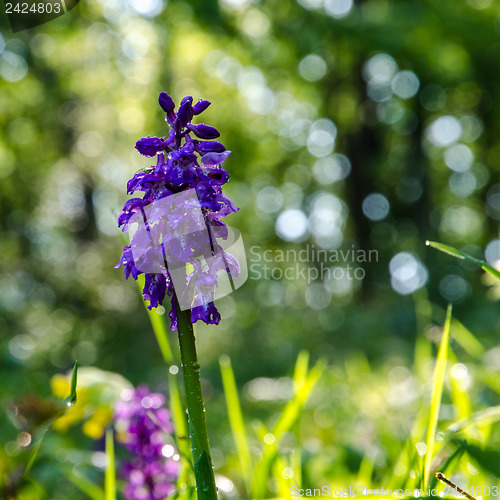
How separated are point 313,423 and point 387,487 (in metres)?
3.00

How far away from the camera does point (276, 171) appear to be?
71.1 feet

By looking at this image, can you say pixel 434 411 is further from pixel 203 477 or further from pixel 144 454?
pixel 144 454

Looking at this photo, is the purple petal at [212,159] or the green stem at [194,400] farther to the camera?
the purple petal at [212,159]

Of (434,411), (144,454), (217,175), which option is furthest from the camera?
(144,454)

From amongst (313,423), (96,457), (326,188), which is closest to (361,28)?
(313,423)

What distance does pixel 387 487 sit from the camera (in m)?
1.54

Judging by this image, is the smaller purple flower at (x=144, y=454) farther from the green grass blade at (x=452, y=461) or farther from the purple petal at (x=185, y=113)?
the purple petal at (x=185, y=113)

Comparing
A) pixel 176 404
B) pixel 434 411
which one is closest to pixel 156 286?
pixel 176 404

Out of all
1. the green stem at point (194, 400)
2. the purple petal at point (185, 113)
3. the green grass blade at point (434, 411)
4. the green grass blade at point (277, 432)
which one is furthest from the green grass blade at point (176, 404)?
the green grass blade at point (434, 411)

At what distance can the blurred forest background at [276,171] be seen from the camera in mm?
9367

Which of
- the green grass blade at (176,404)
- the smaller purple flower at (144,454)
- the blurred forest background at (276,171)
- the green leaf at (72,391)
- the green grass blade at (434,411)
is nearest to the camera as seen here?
the green leaf at (72,391)

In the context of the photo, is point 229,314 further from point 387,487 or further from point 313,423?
point 387,487

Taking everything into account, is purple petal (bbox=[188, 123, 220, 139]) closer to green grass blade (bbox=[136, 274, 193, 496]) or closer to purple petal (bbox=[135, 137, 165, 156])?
purple petal (bbox=[135, 137, 165, 156])

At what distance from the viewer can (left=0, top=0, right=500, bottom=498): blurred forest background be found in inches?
369
